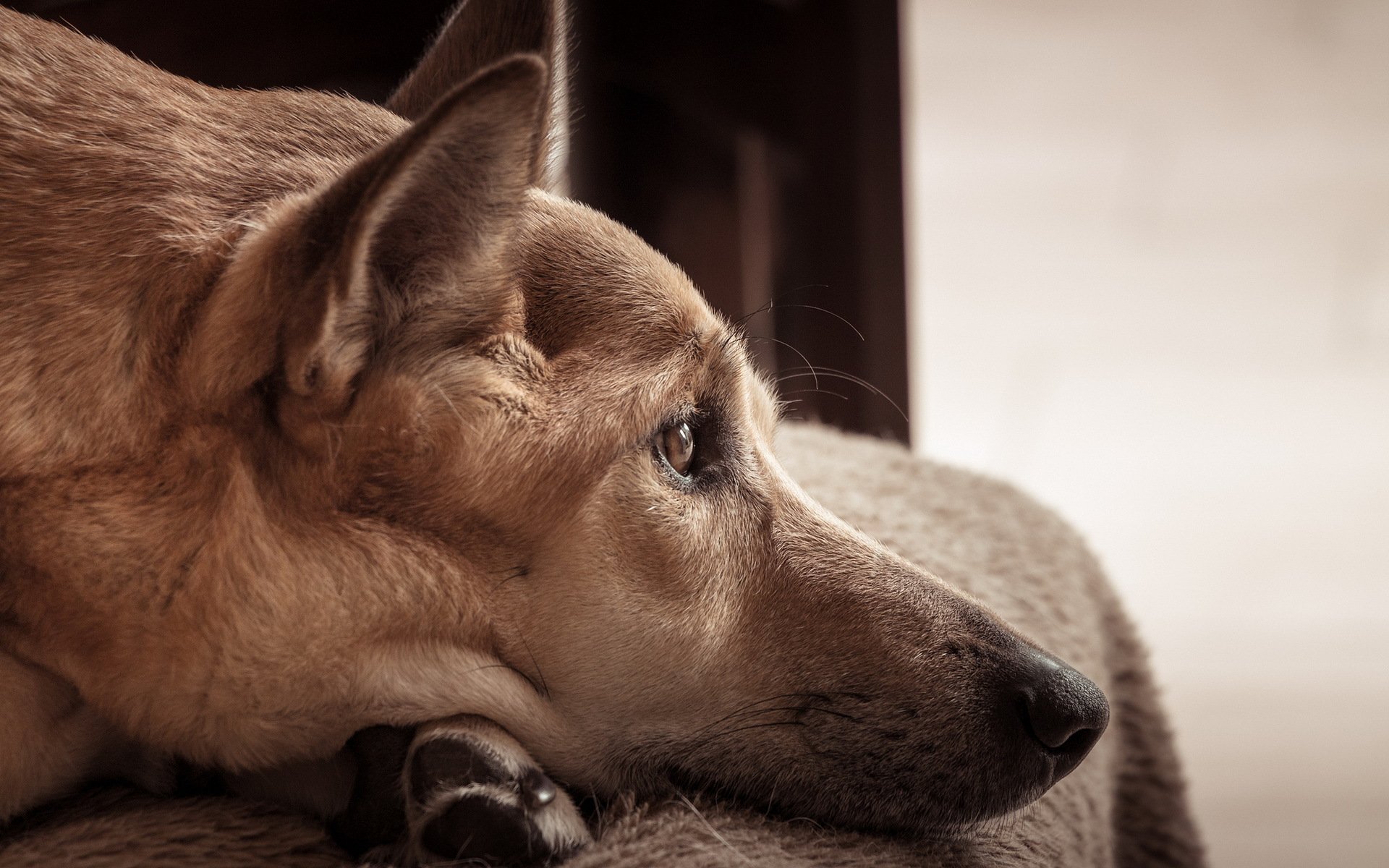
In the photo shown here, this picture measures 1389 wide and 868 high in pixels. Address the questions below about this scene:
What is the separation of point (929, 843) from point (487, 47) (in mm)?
1128

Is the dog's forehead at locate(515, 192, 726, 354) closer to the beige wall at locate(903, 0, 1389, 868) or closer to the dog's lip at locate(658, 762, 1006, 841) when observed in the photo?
the dog's lip at locate(658, 762, 1006, 841)

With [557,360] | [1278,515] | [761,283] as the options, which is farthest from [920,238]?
[557,360]

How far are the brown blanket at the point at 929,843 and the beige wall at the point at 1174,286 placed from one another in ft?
8.46

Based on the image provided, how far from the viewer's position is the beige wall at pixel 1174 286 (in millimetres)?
4477

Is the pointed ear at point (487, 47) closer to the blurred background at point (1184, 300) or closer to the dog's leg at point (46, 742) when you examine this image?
the dog's leg at point (46, 742)

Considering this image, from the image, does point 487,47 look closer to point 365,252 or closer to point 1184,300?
point 365,252

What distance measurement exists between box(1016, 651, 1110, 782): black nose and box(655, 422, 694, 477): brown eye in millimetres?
417

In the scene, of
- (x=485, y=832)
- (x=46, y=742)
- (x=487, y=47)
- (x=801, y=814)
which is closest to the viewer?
(x=485, y=832)

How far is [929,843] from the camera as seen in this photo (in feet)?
3.77

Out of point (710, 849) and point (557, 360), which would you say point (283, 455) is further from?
point (710, 849)

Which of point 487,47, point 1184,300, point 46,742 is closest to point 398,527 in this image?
point 46,742

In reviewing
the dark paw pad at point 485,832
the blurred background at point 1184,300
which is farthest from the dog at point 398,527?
the blurred background at point 1184,300

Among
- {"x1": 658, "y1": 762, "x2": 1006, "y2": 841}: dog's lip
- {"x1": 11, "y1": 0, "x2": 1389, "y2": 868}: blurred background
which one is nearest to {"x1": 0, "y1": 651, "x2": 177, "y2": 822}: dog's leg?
{"x1": 658, "y1": 762, "x2": 1006, "y2": 841}: dog's lip

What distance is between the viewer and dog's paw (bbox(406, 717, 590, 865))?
A: 94cm
